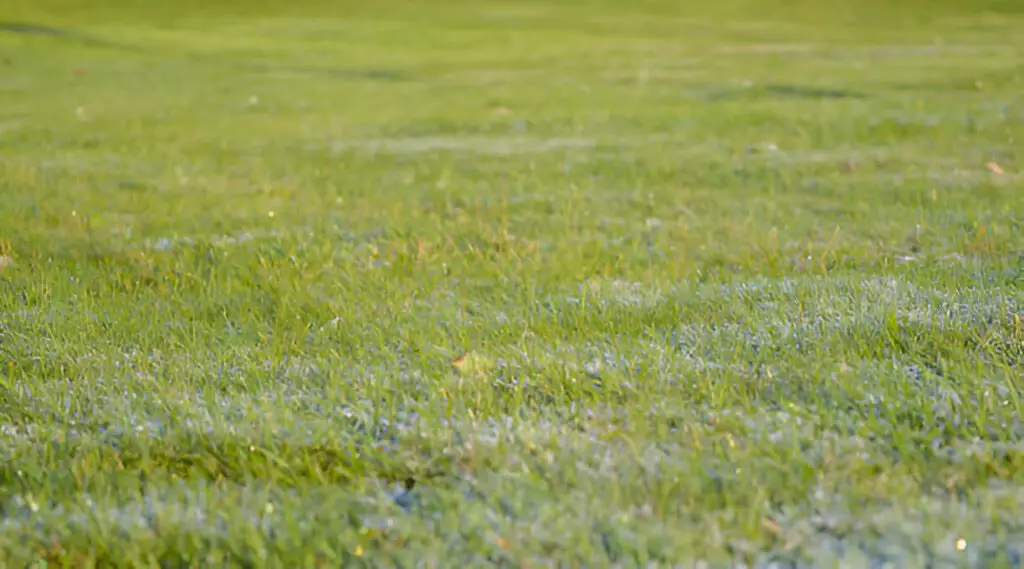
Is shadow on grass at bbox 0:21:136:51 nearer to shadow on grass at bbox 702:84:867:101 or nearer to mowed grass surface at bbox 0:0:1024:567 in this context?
shadow on grass at bbox 702:84:867:101

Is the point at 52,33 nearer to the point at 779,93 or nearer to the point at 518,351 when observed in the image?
the point at 779,93

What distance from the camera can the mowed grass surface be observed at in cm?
297

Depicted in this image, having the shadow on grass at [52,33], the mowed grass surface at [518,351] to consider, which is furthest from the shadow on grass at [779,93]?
the shadow on grass at [52,33]

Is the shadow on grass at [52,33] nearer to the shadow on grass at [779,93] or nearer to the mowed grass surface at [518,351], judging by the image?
the shadow on grass at [779,93]

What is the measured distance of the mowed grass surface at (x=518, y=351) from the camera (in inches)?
117

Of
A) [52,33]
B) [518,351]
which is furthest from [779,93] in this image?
[52,33]

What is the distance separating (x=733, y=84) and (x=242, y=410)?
1506cm

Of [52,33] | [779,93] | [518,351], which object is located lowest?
[779,93]

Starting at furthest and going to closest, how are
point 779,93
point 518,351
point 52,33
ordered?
point 52,33
point 779,93
point 518,351

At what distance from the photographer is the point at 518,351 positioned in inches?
168

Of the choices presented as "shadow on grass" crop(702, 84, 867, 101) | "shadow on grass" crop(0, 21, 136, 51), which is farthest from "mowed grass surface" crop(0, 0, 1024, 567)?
"shadow on grass" crop(0, 21, 136, 51)

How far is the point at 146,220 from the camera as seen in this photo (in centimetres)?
739

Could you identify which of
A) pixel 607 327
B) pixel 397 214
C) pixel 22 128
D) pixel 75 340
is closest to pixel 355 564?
pixel 607 327

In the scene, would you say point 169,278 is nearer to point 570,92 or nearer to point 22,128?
point 22,128
